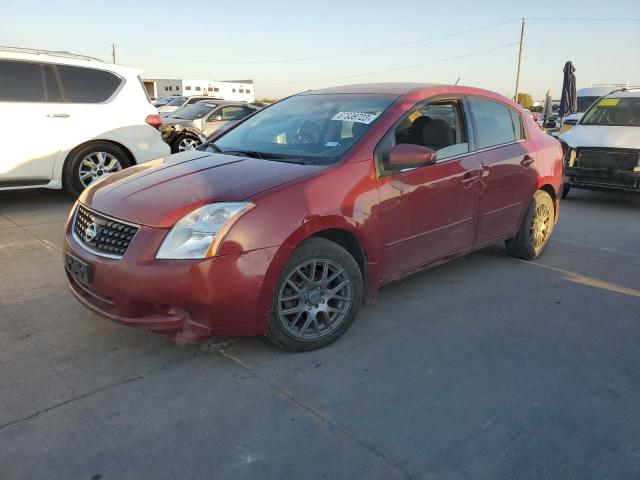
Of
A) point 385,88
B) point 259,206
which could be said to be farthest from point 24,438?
point 385,88

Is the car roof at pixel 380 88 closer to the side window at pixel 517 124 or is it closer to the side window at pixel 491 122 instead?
the side window at pixel 491 122

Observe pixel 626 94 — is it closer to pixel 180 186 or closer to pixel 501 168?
pixel 501 168

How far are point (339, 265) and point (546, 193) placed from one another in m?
2.93

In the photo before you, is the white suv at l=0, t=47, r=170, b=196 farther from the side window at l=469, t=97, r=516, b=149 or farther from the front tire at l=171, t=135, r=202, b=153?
the side window at l=469, t=97, r=516, b=149

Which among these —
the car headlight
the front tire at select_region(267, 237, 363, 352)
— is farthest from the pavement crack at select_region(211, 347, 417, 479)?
the car headlight

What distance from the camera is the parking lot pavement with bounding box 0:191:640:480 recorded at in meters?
2.28

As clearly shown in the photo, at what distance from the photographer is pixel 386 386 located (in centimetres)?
285

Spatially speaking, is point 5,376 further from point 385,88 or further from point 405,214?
point 385,88

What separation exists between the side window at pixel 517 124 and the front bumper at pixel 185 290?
2.98 meters

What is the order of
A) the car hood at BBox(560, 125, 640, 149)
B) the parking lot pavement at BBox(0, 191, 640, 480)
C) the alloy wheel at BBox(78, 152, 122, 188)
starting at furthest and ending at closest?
the car hood at BBox(560, 125, 640, 149) < the alloy wheel at BBox(78, 152, 122, 188) < the parking lot pavement at BBox(0, 191, 640, 480)

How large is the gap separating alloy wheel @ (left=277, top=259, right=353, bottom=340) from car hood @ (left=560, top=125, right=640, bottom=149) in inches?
261

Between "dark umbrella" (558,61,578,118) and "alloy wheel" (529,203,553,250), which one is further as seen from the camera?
"dark umbrella" (558,61,578,118)

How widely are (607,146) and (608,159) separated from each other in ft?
0.66

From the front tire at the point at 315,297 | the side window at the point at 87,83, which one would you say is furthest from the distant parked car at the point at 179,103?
the front tire at the point at 315,297
